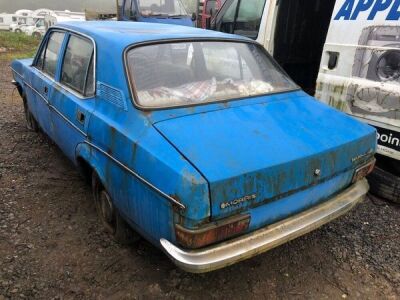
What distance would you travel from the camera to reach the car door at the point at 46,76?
3727 millimetres

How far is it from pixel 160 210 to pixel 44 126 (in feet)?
8.36

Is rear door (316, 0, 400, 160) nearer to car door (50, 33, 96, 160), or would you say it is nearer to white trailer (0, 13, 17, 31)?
car door (50, 33, 96, 160)

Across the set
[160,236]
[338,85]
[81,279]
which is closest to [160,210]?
[160,236]

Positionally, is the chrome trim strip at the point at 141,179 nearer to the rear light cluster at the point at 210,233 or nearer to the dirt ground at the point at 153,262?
the rear light cluster at the point at 210,233

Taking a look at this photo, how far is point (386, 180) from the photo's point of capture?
3555mm

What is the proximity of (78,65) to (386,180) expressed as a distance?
295cm

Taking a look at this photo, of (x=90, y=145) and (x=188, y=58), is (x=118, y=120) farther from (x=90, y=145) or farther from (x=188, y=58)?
(x=188, y=58)

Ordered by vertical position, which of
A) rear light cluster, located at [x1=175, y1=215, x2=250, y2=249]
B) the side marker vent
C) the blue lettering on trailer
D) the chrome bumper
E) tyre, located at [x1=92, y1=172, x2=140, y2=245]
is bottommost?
tyre, located at [x1=92, y1=172, x2=140, y2=245]

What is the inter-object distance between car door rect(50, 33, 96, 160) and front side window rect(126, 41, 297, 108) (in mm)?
484

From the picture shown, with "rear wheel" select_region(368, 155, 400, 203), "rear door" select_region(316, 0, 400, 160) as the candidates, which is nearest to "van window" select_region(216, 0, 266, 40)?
"rear door" select_region(316, 0, 400, 160)

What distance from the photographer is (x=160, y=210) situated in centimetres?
210

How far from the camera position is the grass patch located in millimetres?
13705

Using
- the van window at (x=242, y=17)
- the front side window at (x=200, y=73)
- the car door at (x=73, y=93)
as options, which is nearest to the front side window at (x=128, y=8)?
the van window at (x=242, y=17)

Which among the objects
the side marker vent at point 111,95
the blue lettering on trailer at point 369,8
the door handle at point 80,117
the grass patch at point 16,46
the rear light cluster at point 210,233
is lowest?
the grass patch at point 16,46
